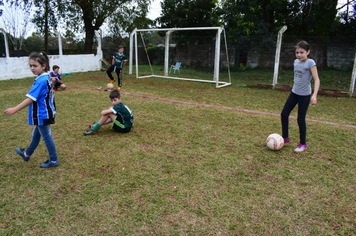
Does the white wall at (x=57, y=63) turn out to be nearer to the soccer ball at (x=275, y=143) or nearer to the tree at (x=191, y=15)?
the tree at (x=191, y=15)

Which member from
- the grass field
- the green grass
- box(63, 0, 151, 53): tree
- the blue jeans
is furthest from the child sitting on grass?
box(63, 0, 151, 53): tree

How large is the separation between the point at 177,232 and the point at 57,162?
84.4 inches

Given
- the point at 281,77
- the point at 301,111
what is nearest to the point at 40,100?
the point at 301,111

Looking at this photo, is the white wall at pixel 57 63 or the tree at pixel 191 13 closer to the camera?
the white wall at pixel 57 63

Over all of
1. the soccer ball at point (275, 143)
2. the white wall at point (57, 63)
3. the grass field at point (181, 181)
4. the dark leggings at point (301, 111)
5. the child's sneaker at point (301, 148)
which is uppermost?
the white wall at point (57, 63)

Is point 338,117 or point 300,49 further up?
point 300,49

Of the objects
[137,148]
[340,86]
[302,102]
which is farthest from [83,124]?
[340,86]

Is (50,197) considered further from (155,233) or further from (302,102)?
(302,102)

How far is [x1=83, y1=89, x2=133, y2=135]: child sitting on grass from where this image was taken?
4.80m

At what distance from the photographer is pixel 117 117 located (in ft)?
16.2

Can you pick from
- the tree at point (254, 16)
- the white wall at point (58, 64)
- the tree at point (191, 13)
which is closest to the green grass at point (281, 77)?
the tree at point (254, 16)

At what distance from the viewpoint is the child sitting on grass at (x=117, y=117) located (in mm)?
4797

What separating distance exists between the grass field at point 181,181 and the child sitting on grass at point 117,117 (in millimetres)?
165

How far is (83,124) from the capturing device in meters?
5.64
